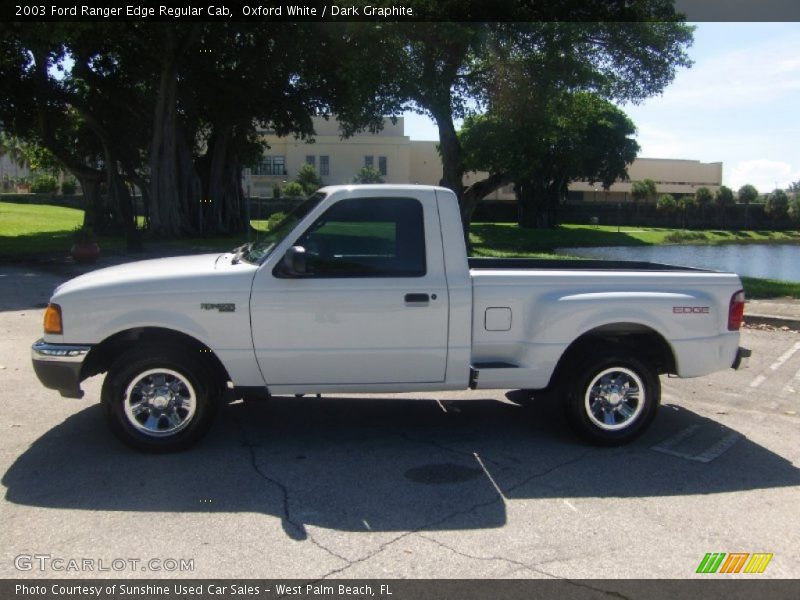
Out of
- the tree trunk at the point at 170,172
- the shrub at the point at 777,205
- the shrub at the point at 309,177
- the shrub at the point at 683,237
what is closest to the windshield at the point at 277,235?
the tree trunk at the point at 170,172

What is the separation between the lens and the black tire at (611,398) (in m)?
5.63

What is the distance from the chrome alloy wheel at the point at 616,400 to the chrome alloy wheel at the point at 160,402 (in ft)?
9.85

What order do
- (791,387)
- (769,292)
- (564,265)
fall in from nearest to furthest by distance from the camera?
(564,265), (791,387), (769,292)

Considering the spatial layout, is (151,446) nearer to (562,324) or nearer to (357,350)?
(357,350)

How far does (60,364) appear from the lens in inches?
205

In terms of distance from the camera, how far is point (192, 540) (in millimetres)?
4059

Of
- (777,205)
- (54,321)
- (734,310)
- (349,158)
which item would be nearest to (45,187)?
(349,158)

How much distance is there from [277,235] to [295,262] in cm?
67

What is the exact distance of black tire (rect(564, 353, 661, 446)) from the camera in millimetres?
5629

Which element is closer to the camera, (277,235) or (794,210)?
(277,235)

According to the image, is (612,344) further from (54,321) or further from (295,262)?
(54,321)

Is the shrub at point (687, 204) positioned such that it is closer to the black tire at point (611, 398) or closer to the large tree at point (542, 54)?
the large tree at point (542, 54)

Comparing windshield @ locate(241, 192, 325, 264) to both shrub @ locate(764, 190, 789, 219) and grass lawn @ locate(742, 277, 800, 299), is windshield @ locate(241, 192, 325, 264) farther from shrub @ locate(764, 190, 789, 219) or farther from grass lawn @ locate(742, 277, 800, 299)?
shrub @ locate(764, 190, 789, 219)

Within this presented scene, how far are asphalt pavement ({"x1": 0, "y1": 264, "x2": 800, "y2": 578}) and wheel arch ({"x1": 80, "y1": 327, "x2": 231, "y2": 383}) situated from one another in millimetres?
616
